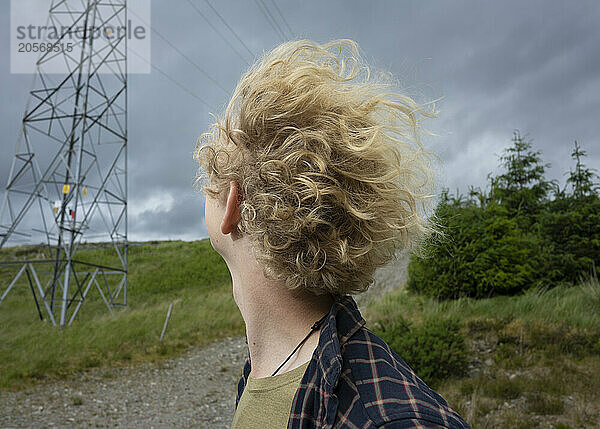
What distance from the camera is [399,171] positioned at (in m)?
1.29

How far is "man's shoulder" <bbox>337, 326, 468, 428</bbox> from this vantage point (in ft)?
3.16

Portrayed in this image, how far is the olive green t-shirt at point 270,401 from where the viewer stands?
122 cm

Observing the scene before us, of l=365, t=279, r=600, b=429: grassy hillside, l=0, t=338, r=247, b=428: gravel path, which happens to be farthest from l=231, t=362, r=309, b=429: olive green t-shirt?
l=0, t=338, r=247, b=428: gravel path

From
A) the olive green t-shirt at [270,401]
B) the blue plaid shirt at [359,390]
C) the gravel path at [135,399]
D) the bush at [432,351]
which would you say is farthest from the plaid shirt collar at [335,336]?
the gravel path at [135,399]

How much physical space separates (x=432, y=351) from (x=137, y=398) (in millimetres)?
4797

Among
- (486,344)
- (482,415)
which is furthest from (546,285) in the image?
(482,415)

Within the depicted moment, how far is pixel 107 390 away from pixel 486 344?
629cm

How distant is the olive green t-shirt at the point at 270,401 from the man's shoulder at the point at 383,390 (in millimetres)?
165

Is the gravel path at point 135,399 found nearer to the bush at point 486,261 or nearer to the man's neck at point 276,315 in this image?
the bush at point 486,261

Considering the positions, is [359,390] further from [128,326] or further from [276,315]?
[128,326]

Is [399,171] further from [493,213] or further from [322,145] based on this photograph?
[493,213]

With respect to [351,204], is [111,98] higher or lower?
higher

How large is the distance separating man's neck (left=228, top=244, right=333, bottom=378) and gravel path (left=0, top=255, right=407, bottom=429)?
616 centimetres

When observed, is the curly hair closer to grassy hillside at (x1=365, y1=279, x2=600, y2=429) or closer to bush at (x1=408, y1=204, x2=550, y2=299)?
grassy hillside at (x1=365, y1=279, x2=600, y2=429)
